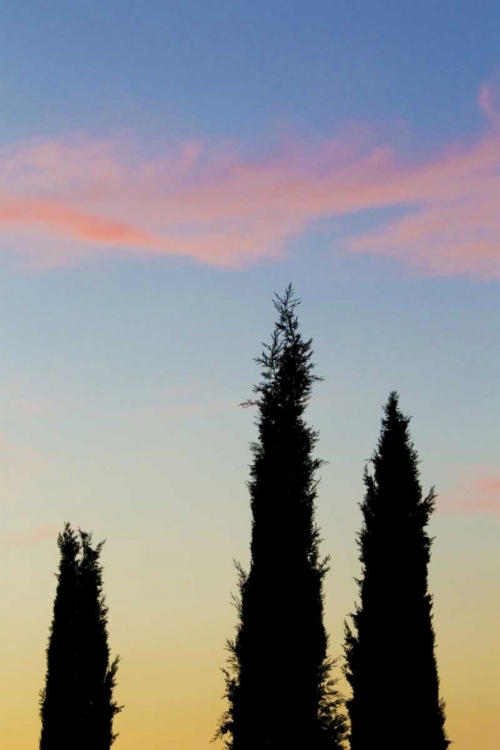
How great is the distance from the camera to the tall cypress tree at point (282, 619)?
3859 centimetres

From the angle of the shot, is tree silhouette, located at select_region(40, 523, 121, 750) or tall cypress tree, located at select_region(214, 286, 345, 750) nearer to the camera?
tall cypress tree, located at select_region(214, 286, 345, 750)

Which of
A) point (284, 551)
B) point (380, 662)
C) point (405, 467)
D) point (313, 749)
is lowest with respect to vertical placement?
point (313, 749)

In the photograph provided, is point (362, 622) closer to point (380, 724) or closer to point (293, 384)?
point (380, 724)

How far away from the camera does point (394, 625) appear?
136 ft

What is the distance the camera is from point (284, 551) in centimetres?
4012

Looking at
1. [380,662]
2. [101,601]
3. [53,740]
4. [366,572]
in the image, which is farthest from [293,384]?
[53,740]

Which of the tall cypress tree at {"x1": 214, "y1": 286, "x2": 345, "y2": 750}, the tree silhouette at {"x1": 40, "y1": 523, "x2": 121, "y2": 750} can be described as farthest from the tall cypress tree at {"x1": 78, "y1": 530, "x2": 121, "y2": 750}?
the tall cypress tree at {"x1": 214, "y1": 286, "x2": 345, "y2": 750}

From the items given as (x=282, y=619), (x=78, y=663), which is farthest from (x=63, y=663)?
(x=282, y=619)

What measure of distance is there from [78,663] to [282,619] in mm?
12849

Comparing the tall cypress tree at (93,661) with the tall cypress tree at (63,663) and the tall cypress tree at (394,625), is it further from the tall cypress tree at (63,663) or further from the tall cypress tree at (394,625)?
the tall cypress tree at (394,625)

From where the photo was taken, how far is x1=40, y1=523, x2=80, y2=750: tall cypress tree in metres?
48.2

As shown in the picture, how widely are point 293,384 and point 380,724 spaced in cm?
1162

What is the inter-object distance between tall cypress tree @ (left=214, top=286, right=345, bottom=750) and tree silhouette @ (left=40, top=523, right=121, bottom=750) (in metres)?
10.5

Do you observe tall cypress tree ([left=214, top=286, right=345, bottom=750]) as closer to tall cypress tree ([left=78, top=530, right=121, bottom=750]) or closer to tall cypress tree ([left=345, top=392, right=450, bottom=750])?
tall cypress tree ([left=345, top=392, right=450, bottom=750])
